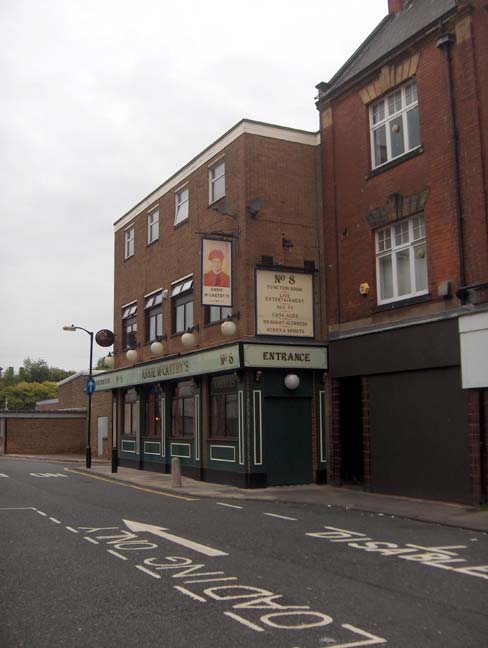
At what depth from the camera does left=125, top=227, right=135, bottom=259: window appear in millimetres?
30609

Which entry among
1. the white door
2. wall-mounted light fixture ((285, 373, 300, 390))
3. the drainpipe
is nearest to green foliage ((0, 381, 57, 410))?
the white door

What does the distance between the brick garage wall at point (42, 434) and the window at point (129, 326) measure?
21382 mm

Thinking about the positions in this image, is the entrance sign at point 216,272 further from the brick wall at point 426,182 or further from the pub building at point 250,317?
the brick wall at point 426,182

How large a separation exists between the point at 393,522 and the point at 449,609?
6275 millimetres

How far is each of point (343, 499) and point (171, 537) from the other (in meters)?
6.49

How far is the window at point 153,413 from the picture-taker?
26797 mm

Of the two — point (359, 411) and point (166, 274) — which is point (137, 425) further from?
point (359, 411)

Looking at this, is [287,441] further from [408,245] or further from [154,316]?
[154,316]

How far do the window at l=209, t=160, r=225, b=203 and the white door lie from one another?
72.6 feet

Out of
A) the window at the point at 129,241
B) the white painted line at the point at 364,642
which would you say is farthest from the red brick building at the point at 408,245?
the window at the point at 129,241

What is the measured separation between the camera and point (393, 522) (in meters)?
12.9

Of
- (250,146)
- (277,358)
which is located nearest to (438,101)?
(250,146)

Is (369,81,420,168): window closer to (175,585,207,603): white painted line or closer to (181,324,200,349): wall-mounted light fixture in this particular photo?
(181,324,200,349): wall-mounted light fixture

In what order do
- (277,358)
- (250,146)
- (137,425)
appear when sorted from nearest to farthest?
(277,358)
(250,146)
(137,425)
